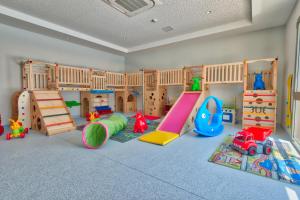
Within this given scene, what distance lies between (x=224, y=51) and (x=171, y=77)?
2.09m

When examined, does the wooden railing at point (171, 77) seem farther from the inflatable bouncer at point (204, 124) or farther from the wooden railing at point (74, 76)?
the wooden railing at point (74, 76)

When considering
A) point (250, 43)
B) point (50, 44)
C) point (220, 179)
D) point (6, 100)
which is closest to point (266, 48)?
point (250, 43)

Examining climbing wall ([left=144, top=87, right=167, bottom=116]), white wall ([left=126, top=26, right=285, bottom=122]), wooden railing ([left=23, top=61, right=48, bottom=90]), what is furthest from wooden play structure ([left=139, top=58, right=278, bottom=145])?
wooden railing ([left=23, top=61, right=48, bottom=90])

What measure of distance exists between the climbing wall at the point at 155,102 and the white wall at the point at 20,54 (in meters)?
2.90

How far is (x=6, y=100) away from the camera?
14.6ft

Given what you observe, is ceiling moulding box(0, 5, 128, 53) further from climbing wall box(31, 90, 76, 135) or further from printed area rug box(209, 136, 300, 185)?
printed area rug box(209, 136, 300, 185)

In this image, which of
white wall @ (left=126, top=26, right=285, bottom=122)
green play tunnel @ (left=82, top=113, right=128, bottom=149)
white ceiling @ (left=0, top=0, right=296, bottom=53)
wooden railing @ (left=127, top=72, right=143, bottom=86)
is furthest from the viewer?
wooden railing @ (left=127, top=72, right=143, bottom=86)

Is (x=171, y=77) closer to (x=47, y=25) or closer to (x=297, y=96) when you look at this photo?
(x=297, y=96)

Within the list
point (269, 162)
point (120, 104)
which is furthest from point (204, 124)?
point (120, 104)

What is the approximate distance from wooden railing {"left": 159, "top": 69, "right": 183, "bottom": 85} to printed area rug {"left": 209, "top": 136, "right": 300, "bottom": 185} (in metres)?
3.20

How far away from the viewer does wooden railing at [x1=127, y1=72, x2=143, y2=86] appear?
6.53 meters

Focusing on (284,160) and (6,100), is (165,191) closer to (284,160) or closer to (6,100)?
(284,160)

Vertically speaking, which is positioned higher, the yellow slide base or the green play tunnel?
the green play tunnel

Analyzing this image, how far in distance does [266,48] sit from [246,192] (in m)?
4.86
